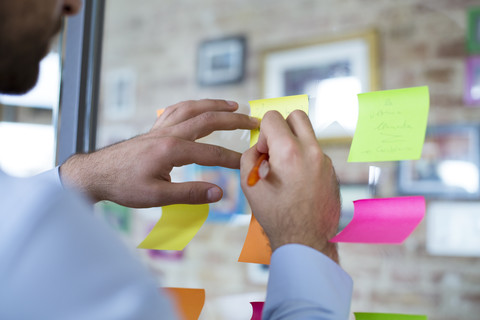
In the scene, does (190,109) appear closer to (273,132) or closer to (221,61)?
(273,132)

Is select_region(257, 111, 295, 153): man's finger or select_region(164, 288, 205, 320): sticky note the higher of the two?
select_region(257, 111, 295, 153): man's finger

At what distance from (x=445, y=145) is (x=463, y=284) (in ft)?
1.66

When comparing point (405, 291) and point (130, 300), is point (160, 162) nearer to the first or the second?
point (130, 300)

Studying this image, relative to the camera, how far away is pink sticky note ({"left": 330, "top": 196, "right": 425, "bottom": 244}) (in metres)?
0.47

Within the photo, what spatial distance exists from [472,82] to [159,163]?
1.42 meters

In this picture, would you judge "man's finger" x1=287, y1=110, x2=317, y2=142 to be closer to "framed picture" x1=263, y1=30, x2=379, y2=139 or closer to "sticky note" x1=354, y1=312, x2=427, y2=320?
"sticky note" x1=354, y1=312, x2=427, y2=320

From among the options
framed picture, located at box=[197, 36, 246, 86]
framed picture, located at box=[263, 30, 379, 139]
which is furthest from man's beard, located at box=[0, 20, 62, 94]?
framed picture, located at box=[197, 36, 246, 86]

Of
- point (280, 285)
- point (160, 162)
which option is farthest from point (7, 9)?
point (280, 285)

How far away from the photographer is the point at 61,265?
0.86ft

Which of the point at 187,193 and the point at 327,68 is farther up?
the point at 327,68

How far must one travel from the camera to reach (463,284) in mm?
1540

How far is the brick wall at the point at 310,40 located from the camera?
1605mm

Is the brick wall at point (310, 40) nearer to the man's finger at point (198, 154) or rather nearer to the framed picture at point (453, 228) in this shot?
the framed picture at point (453, 228)

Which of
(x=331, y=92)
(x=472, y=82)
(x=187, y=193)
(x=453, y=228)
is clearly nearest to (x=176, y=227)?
(x=187, y=193)
